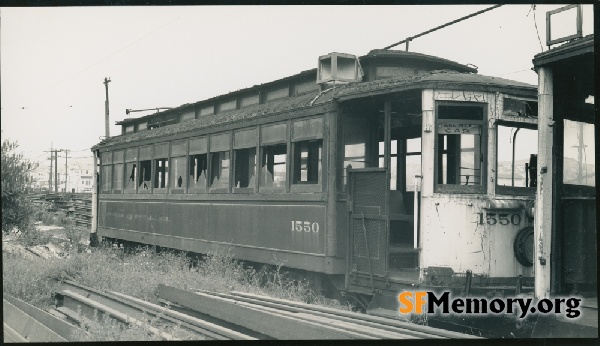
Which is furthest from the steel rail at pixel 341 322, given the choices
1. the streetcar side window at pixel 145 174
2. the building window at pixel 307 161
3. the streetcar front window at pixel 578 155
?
the streetcar side window at pixel 145 174

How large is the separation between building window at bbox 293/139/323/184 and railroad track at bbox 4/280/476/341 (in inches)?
68.6

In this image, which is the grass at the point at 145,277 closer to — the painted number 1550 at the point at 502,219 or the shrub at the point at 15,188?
the shrub at the point at 15,188

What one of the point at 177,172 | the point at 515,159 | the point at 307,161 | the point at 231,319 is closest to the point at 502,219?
the point at 515,159

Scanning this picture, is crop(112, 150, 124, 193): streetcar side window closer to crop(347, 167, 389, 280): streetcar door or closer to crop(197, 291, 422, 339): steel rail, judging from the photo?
crop(197, 291, 422, 339): steel rail

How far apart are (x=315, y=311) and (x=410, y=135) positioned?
3.14m

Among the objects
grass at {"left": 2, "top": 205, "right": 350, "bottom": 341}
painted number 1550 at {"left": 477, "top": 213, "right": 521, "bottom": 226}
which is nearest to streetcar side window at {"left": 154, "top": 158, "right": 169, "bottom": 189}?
grass at {"left": 2, "top": 205, "right": 350, "bottom": 341}

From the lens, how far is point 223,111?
11586 mm

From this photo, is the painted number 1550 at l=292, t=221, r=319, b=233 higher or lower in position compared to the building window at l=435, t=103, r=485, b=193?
lower

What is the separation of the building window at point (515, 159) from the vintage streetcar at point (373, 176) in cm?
Answer: 2

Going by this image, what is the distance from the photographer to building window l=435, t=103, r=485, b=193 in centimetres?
703

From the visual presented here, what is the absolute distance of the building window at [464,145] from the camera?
703cm

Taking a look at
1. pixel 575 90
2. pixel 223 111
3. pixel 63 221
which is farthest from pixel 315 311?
pixel 63 221

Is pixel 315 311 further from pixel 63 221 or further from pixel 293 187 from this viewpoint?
pixel 63 221

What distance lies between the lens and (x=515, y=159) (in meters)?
7.27
